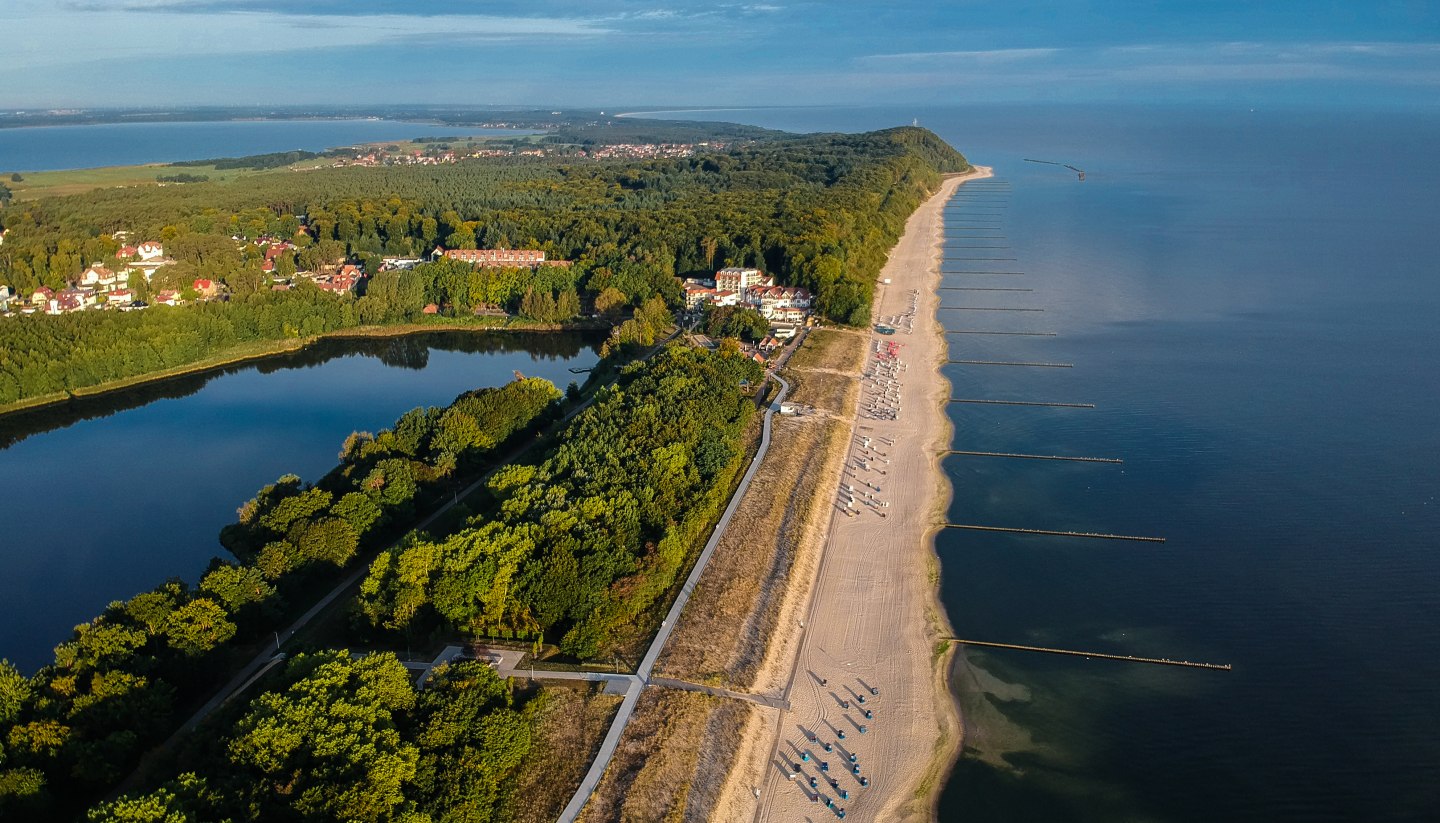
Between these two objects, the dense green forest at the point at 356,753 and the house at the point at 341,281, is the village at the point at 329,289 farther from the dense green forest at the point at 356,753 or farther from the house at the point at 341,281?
the dense green forest at the point at 356,753

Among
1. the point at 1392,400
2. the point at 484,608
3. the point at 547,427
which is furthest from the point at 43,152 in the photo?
the point at 1392,400

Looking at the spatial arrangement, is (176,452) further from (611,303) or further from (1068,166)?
(1068,166)

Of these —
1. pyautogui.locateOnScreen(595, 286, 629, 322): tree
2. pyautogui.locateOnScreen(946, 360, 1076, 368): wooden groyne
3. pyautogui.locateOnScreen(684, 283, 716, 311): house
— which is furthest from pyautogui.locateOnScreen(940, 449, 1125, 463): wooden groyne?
pyautogui.locateOnScreen(595, 286, 629, 322): tree

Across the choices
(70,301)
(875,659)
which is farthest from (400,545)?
(70,301)

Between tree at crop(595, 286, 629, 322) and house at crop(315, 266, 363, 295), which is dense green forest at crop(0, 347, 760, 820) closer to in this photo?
tree at crop(595, 286, 629, 322)

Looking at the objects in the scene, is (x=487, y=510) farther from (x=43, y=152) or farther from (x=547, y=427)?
(x=43, y=152)

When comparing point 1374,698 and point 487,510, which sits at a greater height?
point 487,510
